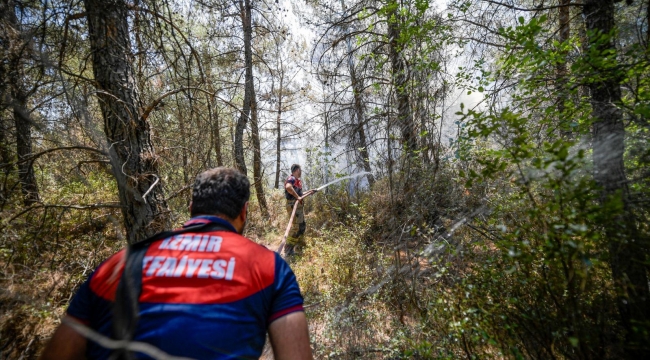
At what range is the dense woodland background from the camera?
143 centimetres

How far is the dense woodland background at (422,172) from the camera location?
4.68 feet

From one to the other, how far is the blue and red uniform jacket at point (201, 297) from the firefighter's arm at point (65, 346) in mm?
39

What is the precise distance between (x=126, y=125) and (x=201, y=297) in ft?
8.64

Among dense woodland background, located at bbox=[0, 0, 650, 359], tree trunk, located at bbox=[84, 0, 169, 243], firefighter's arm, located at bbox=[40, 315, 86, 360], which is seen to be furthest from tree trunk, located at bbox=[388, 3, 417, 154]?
firefighter's arm, located at bbox=[40, 315, 86, 360]

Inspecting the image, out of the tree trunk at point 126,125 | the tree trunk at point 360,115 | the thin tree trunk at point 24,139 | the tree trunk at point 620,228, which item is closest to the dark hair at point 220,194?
the thin tree trunk at point 24,139

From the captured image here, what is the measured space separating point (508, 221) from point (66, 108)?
510 centimetres

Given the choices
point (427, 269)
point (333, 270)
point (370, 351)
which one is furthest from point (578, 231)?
point (333, 270)

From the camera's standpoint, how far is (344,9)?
19.1ft

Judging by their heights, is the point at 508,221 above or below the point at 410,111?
below

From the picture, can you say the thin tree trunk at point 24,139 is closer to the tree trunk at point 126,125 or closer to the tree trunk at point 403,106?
the tree trunk at point 126,125

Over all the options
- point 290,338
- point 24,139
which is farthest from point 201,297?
point 24,139

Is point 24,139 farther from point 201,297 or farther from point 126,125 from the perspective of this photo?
point 201,297

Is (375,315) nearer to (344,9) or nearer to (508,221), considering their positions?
(508,221)

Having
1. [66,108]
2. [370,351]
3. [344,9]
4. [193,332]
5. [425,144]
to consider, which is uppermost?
[344,9]
